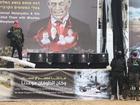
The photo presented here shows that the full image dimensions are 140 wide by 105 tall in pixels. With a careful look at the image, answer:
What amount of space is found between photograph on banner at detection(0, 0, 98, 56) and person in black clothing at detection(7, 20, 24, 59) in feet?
1.42

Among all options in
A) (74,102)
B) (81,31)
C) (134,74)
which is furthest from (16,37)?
(134,74)

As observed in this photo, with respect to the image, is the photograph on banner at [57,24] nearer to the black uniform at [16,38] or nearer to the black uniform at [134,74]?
the black uniform at [16,38]

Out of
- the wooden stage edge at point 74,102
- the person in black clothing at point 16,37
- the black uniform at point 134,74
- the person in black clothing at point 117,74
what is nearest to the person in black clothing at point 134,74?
the black uniform at point 134,74

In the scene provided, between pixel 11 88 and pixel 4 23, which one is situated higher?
pixel 4 23

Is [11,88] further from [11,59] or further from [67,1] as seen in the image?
[67,1]

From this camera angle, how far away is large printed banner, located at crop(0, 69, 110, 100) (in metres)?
18.2

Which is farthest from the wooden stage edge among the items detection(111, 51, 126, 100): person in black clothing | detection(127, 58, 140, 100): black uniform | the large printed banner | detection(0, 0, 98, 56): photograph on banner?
detection(0, 0, 98, 56): photograph on banner

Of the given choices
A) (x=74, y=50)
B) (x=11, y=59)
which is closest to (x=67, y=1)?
(x=74, y=50)

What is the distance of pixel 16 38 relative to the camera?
2008cm

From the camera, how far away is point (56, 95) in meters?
18.5

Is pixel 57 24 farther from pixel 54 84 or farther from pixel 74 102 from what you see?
pixel 74 102

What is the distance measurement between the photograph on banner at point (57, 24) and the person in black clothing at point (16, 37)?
0.43 m

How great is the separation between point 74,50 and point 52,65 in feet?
6.07

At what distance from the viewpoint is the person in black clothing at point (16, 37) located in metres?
20.1
